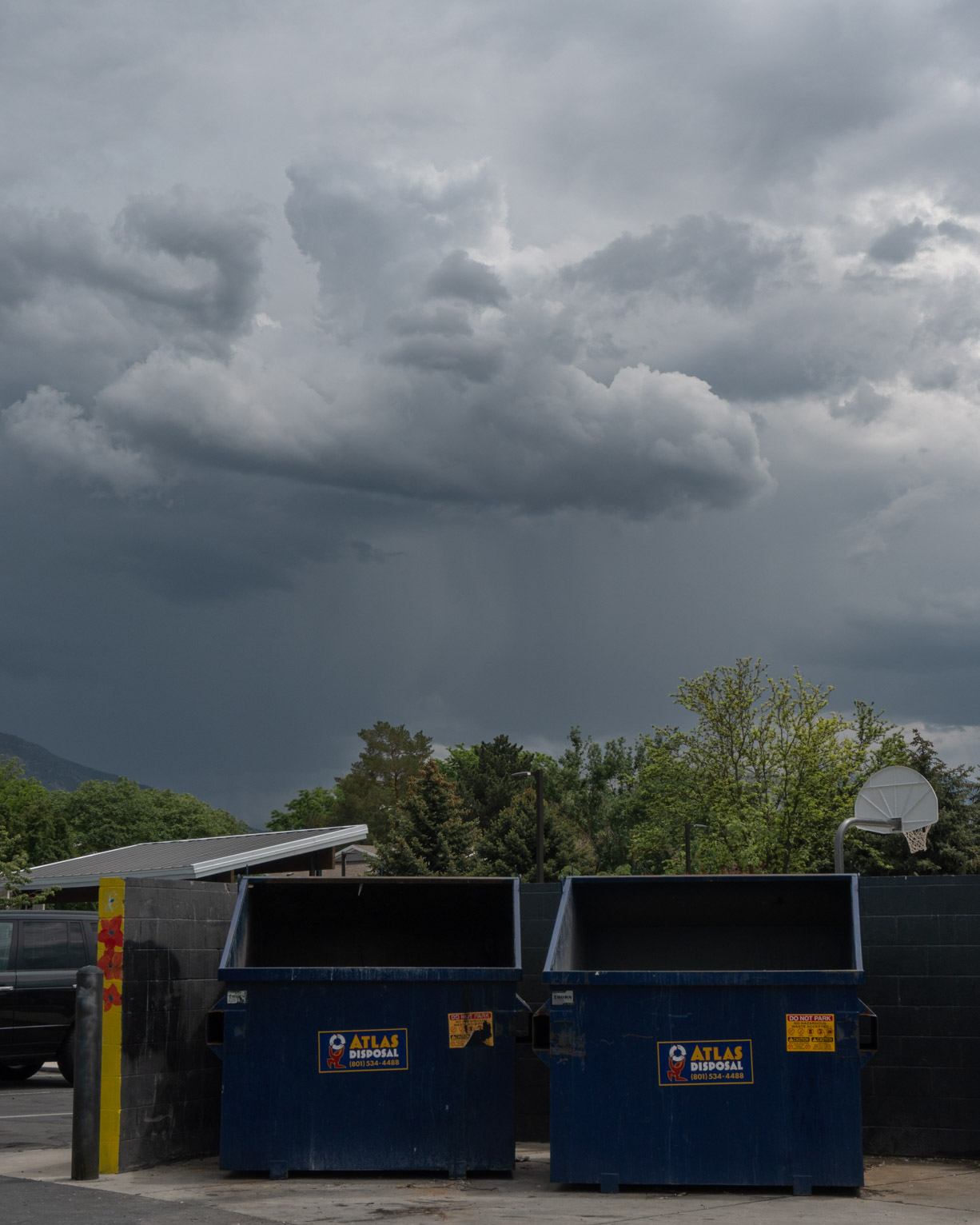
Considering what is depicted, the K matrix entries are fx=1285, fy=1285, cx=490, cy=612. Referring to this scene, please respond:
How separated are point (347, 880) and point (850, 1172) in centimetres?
384

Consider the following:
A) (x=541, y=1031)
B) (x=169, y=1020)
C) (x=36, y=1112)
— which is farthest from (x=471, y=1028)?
(x=36, y=1112)

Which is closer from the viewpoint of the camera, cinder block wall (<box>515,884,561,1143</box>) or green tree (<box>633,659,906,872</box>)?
cinder block wall (<box>515,884,561,1143</box>)

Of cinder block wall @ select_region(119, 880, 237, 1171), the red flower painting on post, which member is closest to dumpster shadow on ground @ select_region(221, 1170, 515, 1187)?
cinder block wall @ select_region(119, 880, 237, 1171)

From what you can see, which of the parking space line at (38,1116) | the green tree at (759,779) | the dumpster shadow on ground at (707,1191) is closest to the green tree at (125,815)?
the green tree at (759,779)

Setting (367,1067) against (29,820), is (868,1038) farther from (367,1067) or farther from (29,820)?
(29,820)

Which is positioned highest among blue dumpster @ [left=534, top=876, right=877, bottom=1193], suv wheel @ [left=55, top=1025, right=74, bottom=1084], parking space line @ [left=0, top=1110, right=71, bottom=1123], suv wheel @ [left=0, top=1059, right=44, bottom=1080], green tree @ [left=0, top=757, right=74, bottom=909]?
green tree @ [left=0, top=757, right=74, bottom=909]

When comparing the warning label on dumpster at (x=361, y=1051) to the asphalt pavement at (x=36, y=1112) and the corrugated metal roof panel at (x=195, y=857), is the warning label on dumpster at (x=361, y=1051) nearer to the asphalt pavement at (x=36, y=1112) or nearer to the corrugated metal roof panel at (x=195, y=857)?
the asphalt pavement at (x=36, y=1112)

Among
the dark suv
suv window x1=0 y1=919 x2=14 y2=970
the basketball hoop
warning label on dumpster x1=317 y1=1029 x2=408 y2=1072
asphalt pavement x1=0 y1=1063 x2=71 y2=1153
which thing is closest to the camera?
warning label on dumpster x1=317 y1=1029 x2=408 y2=1072

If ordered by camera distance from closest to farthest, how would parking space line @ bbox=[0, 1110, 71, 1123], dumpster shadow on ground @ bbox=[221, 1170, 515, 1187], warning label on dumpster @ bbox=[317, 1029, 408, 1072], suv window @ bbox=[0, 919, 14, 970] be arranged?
dumpster shadow on ground @ bbox=[221, 1170, 515, 1187] < warning label on dumpster @ bbox=[317, 1029, 408, 1072] < parking space line @ bbox=[0, 1110, 71, 1123] < suv window @ bbox=[0, 919, 14, 970]

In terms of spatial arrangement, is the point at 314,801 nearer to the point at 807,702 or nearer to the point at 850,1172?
the point at 807,702

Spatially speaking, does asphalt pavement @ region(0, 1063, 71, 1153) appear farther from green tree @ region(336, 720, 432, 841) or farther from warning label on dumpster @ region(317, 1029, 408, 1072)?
green tree @ region(336, 720, 432, 841)

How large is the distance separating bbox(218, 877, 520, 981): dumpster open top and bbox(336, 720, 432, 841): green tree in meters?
80.5

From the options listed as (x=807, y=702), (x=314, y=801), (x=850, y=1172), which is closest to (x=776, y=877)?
(x=850, y=1172)

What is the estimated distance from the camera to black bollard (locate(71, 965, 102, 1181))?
7.89 m
